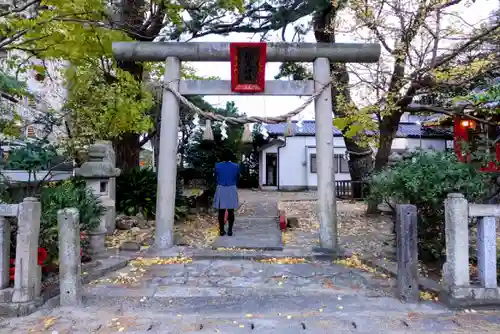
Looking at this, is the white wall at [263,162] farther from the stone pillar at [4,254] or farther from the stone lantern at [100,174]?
the stone pillar at [4,254]

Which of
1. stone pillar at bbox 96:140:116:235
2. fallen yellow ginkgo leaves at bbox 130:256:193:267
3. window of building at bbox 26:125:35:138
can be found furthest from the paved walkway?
window of building at bbox 26:125:35:138

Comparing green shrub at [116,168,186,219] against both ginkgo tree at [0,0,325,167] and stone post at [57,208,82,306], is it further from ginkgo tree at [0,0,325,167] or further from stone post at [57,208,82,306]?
stone post at [57,208,82,306]

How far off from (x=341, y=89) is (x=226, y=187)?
5.11 meters

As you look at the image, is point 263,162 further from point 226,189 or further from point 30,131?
point 226,189

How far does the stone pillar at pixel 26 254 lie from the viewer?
4.27 metres

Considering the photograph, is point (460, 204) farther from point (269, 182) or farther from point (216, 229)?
point (269, 182)

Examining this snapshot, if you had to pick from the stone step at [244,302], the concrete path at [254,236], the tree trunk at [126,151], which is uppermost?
the tree trunk at [126,151]

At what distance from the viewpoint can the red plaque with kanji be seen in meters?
7.60

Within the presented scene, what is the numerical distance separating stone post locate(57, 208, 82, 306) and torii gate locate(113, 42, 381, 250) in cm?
299

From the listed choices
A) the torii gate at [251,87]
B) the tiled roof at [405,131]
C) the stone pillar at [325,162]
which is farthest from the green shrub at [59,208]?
the tiled roof at [405,131]

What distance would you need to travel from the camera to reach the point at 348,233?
991cm

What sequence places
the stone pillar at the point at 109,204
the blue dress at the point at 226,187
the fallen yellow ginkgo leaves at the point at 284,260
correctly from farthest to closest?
the stone pillar at the point at 109,204
the blue dress at the point at 226,187
the fallen yellow ginkgo leaves at the point at 284,260

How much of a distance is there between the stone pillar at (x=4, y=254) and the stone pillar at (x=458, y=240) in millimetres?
5231

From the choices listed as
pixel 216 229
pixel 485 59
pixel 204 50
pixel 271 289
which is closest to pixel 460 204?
pixel 271 289
